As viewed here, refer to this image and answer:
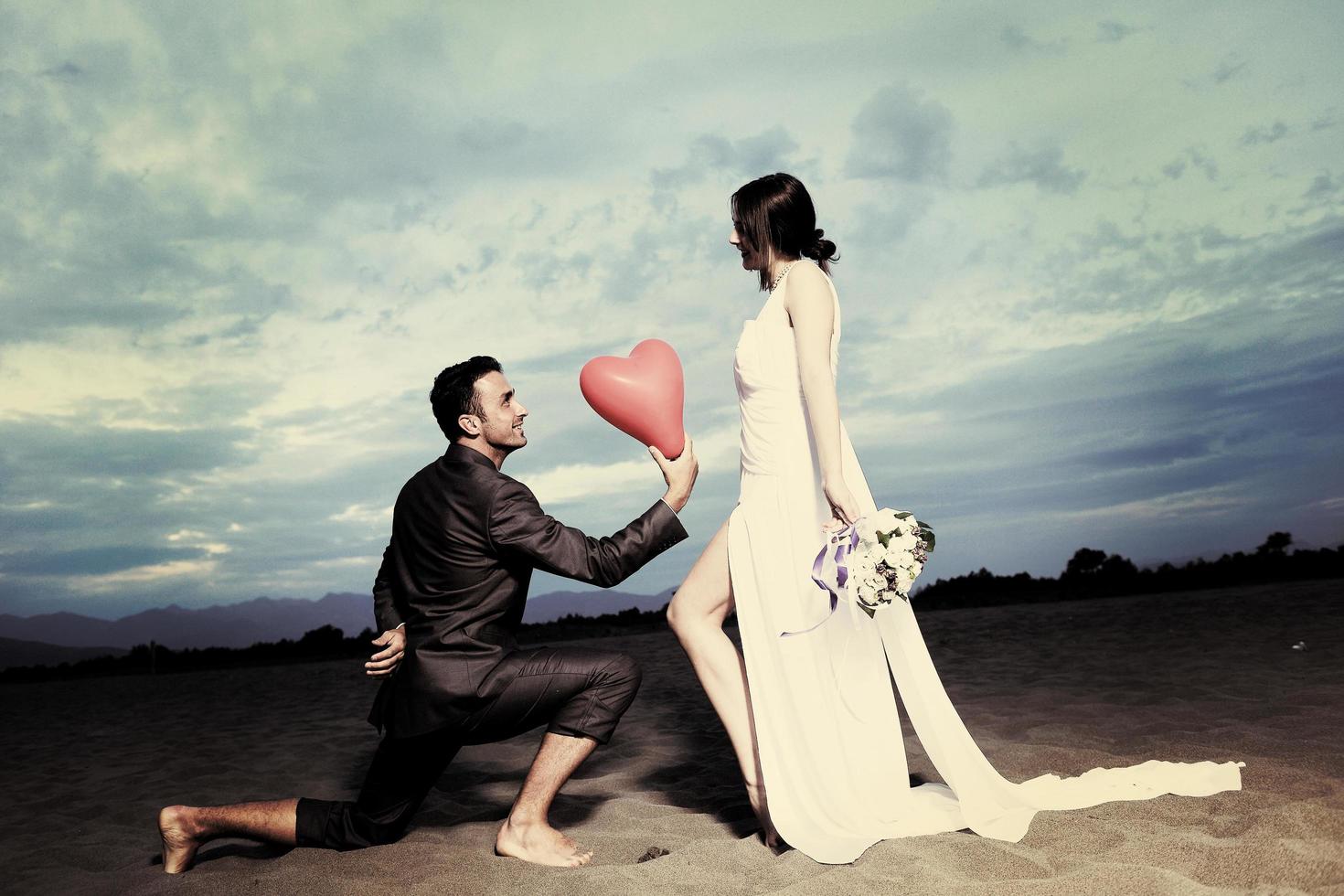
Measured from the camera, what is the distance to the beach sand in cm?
276

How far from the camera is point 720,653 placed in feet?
10.6

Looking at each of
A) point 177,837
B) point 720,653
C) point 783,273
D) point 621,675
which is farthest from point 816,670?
point 177,837

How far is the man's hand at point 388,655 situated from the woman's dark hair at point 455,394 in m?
0.74

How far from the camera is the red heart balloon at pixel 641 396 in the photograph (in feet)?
11.3

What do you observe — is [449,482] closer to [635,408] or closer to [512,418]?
[512,418]

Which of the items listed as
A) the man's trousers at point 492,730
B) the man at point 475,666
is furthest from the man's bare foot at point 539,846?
the man's trousers at point 492,730

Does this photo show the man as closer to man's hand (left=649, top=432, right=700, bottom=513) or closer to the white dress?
man's hand (left=649, top=432, right=700, bottom=513)

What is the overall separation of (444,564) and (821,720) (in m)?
1.40

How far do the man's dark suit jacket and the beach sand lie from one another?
22.3 inches

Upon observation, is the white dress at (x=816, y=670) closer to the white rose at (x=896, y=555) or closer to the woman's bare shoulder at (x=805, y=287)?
the woman's bare shoulder at (x=805, y=287)

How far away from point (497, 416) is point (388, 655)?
0.93 meters

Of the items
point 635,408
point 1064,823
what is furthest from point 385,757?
point 1064,823

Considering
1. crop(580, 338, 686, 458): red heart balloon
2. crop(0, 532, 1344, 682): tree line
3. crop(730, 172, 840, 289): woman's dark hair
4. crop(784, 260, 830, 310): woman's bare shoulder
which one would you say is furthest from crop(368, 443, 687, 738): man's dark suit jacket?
crop(0, 532, 1344, 682): tree line

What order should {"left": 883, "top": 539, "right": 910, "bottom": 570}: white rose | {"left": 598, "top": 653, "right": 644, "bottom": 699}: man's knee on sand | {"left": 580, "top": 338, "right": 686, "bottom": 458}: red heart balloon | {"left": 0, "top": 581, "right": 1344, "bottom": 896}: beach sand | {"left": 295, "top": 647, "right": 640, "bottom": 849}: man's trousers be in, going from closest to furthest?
{"left": 0, "top": 581, "right": 1344, "bottom": 896}: beach sand < {"left": 883, "top": 539, "right": 910, "bottom": 570}: white rose < {"left": 295, "top": 647, "right": 640, "bottom": 849}: man's trousers < {"left": 598, "top": 653, "right": 644, "bottom": 699}: man's knee on sand < {"left": 580, "top": 338, "right": 686, "bottom": 458}: red heart balloon
